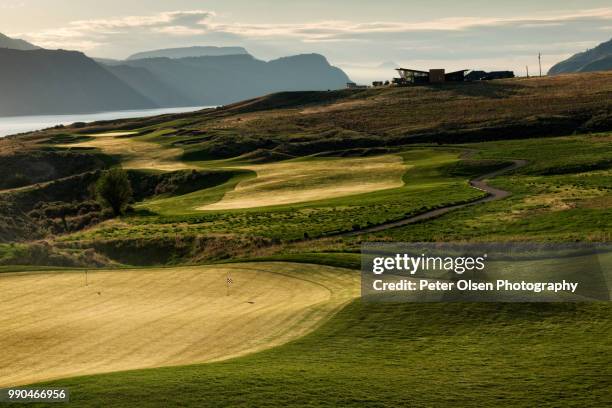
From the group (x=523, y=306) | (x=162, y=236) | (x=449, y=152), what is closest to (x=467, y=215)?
(x=162, y=236)

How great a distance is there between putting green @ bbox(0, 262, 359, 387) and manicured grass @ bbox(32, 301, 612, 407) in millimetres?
1931

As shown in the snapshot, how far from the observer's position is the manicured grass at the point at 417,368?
19.2m

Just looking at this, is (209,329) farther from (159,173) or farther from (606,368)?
(159,173)

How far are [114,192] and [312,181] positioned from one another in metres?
23.7

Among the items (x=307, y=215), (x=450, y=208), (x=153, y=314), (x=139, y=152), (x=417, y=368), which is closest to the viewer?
(x=417, y=368)

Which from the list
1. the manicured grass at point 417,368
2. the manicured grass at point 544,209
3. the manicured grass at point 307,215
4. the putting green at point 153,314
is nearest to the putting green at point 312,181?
the manicured grass at point 307,215

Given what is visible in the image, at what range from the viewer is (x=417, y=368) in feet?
70.9

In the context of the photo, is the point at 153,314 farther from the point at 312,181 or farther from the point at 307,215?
the point at 312,181

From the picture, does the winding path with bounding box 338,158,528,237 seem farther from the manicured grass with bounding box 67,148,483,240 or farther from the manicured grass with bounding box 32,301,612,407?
the manicured grass with bounding box 32,301,612,407

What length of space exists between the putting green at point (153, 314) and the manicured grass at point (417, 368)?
76.0 inches

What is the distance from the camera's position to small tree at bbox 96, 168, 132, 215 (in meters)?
82.1

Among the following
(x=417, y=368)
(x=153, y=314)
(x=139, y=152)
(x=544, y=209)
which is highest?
(x=139, y=152)

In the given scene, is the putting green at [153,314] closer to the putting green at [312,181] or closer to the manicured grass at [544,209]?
the manicured grass at [544,209]

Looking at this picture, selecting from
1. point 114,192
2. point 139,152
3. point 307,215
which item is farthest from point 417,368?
point 139,152
